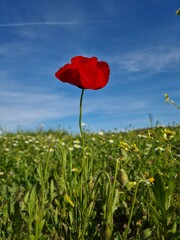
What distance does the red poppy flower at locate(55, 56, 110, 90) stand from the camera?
183cm

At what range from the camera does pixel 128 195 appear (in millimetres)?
3162

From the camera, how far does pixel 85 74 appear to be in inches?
72.4

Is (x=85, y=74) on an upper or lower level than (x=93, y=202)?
upper

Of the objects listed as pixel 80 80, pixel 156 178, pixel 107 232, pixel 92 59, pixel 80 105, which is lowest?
pixel 107 232

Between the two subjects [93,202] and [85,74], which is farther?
[93,202]

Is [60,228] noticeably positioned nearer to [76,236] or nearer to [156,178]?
[76,236]

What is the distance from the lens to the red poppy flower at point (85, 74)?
72.0 inches

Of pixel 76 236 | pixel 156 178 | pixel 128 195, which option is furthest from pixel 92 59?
pixel 128 195

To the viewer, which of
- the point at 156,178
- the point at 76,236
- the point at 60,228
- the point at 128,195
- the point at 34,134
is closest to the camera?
the point at 156,178

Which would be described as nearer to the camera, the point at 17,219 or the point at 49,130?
the point at 17,219

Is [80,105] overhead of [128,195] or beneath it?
overhead

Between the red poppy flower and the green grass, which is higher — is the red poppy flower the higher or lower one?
the higher one

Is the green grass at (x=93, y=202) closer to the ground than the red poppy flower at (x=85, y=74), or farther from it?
closer to the ground

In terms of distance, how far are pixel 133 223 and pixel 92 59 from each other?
137 centimetres
